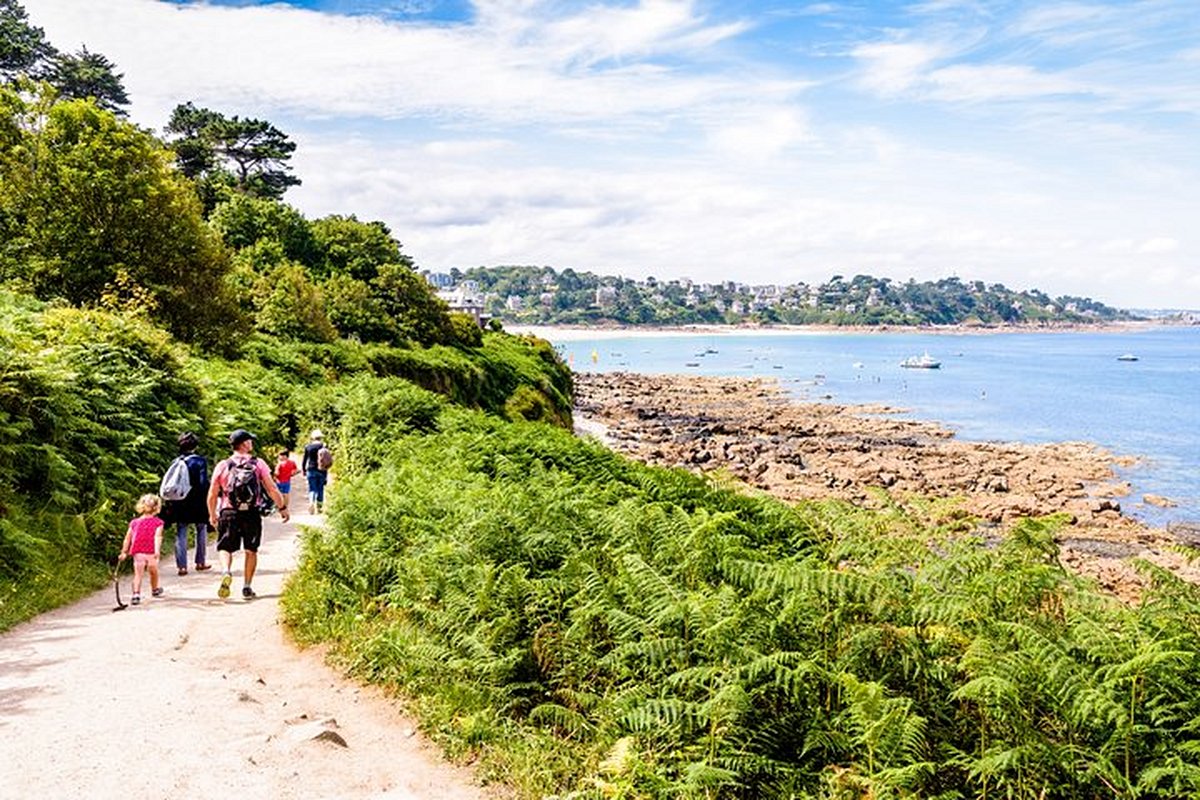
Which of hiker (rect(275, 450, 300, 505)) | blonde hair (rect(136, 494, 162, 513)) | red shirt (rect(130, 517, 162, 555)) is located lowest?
hiker (rect(275, 450, 300, 505))

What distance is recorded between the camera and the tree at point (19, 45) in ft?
170

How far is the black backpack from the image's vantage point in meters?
Answer: 10.8

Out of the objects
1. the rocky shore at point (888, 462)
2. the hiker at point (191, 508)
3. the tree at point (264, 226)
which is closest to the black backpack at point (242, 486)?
the hiker at point (191, 508)

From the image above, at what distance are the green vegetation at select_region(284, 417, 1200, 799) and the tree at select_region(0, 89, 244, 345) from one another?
1822 cm

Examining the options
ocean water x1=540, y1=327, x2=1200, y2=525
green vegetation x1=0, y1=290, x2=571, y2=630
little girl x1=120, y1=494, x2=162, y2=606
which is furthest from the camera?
ocean water x1=540, y1=327, x2=1200, y2=525

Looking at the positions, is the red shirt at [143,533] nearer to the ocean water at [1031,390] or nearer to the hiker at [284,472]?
the hiker at [284,472]

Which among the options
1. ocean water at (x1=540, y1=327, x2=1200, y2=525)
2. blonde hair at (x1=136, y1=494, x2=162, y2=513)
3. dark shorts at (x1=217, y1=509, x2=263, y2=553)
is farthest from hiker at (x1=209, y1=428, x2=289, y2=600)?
ocean water at (x1=540, y1=327, x2=1200, y2=525)

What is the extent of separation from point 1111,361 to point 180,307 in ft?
514

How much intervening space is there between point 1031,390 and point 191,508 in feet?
322

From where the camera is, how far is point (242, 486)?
1086 cm

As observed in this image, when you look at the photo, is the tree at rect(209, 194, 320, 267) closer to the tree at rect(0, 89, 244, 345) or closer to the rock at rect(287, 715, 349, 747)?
the tree at rect(0, 89, 244, 345)

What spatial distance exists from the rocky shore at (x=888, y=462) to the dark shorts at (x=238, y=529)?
19.6 m

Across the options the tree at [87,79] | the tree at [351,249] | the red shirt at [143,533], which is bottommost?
the red shirt at [143,533]

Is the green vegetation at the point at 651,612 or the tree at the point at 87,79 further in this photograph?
the tree at the point at 87,79
